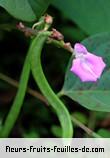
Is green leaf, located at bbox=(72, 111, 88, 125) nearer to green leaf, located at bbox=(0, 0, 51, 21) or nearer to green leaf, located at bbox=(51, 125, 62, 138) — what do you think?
green leaf, located at bbox=(51, 125, 62, 138)

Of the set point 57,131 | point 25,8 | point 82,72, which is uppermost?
point 25,8

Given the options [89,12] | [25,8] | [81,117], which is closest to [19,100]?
[25,8]

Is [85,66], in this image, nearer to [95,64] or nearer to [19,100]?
[95,64]

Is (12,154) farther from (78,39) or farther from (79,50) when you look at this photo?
(78,39)

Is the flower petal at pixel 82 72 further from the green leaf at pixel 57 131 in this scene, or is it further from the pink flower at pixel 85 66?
the green leaf at pixel 57 131

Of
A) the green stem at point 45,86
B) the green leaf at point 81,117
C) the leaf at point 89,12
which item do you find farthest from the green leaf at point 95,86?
the green leaf at point 81,117
